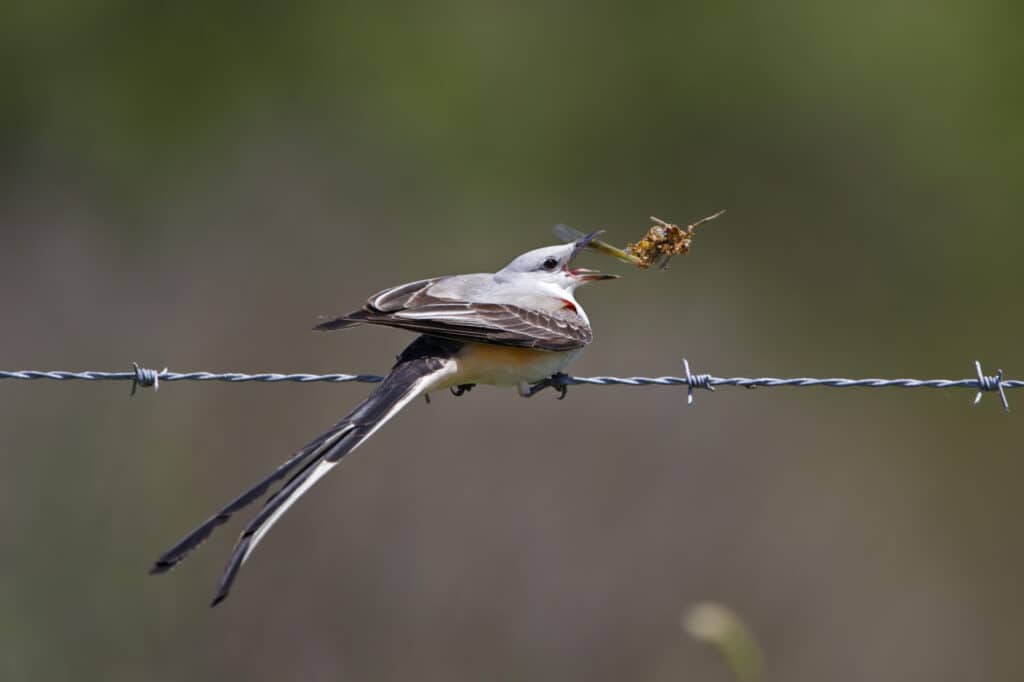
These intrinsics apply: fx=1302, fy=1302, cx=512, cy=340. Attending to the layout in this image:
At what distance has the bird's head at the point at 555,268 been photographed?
6191mm

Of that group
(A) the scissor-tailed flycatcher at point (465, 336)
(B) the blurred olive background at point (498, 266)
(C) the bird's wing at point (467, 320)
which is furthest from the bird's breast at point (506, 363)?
(B) the blurred olive background at point (498, 266)

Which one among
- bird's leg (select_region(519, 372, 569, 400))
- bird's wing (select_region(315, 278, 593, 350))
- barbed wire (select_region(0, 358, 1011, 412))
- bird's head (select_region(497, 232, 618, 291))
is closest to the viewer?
barbed wire (select_region(0, 358, 1011, 412))

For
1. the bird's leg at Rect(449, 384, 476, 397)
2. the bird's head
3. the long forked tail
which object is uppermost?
the bird's head

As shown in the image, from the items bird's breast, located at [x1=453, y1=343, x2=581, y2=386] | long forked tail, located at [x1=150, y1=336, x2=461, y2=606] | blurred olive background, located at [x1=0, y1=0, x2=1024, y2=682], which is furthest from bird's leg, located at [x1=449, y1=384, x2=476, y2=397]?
blurred olive background, located at [x1=0, y1=0, x2=1024, y2=682]

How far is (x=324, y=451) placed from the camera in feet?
15.4

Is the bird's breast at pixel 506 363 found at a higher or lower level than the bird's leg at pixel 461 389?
higher

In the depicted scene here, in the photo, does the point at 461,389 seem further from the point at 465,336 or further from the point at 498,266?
the point at 498,266

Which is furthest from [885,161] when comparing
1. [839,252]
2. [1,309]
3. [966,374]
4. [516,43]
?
[1,309]

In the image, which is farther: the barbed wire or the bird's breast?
the bird's breast

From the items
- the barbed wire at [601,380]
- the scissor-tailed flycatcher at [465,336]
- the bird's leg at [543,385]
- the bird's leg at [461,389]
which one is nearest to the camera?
the scissor-tailed flycatcher at [465,336]

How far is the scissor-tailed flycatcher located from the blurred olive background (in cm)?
185

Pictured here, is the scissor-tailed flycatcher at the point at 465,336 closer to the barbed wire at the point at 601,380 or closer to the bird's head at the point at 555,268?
the bird's head at the point at 555,268

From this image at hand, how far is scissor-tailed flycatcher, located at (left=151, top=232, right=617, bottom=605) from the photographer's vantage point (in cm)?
476

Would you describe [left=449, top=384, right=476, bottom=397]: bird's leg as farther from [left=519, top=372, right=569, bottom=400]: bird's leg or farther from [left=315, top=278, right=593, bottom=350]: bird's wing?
[left=315, top=278, right=593, bottom=350]: bird's wing
